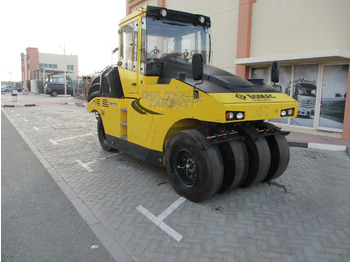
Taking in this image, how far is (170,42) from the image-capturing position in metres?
5.48

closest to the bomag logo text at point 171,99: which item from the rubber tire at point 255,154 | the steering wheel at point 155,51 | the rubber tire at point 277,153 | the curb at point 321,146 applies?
the steering wheel at point 155,51

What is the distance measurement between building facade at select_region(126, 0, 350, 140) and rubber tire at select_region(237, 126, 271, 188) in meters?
5.51

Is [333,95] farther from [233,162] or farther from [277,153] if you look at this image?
[233,162]

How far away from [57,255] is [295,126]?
31.4 ft

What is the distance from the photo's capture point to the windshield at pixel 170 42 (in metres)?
5.23

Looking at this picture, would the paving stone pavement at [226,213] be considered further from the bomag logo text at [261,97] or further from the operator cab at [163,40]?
the operator cab at [163,40]

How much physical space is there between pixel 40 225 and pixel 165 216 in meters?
1.64

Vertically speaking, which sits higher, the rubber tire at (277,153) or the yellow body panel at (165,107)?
the yellow body panel at (165,107)

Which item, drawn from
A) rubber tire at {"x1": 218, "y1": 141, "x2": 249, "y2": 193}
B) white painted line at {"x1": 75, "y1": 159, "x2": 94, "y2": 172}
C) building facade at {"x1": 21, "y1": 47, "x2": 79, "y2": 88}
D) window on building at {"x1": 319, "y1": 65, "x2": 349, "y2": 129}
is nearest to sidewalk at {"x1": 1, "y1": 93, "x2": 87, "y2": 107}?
white painted line at {"x1": 75, "y1": 159, "x2": 94, "y2": 172}

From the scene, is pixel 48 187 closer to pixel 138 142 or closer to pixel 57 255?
pixel 138 142

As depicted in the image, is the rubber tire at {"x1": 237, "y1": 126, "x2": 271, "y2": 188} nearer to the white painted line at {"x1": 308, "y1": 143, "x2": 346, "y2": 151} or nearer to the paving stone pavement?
the paving stone pavement

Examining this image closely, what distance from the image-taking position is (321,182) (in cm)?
525

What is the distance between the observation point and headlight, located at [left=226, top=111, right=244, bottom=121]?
3.72 metres

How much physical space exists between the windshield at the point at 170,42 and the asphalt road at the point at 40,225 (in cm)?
276
